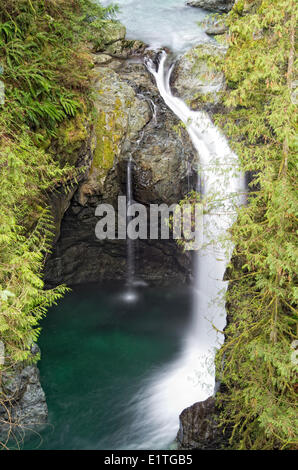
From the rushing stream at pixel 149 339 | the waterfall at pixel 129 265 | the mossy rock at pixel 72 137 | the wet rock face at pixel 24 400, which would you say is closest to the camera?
the wet rock face at pixel 24 400

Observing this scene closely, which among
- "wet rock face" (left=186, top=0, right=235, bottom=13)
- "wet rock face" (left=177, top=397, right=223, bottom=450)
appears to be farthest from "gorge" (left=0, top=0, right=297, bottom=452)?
"wet rock face" (left=186, top=0, right=235, bottom=13)

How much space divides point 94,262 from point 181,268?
2855mm

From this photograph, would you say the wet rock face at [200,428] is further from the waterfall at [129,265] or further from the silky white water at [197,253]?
the waterfall at [129,265]

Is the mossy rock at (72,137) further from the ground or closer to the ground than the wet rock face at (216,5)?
closer to the ground

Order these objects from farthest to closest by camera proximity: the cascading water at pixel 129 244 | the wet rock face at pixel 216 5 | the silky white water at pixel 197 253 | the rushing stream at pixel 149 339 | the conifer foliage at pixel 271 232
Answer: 1. the wet rock face at pixel 216 5
2. the cascading water at pixel 129 244
3. the rushing stream at pixel 149 339
4. the silky white water at pixel 197 253
5. the conifer foliage at pixel 271 232

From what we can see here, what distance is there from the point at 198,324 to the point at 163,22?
11222 millimetres

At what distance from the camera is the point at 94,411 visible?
25.1 feet

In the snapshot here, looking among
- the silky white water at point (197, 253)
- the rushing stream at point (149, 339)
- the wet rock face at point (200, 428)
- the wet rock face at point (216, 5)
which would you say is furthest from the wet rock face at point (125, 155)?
the wet rock face at point (216, 5)

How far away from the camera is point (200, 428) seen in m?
6.34

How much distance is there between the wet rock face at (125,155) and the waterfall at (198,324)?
0.59 metres

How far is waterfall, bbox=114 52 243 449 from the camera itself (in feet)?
19.4

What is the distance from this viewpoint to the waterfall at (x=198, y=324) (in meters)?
5.92

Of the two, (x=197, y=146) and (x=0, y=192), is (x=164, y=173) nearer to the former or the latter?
(x=197, y=146)

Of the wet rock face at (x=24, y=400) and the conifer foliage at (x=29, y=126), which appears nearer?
the conifer foliage at (x=29, y=126)
